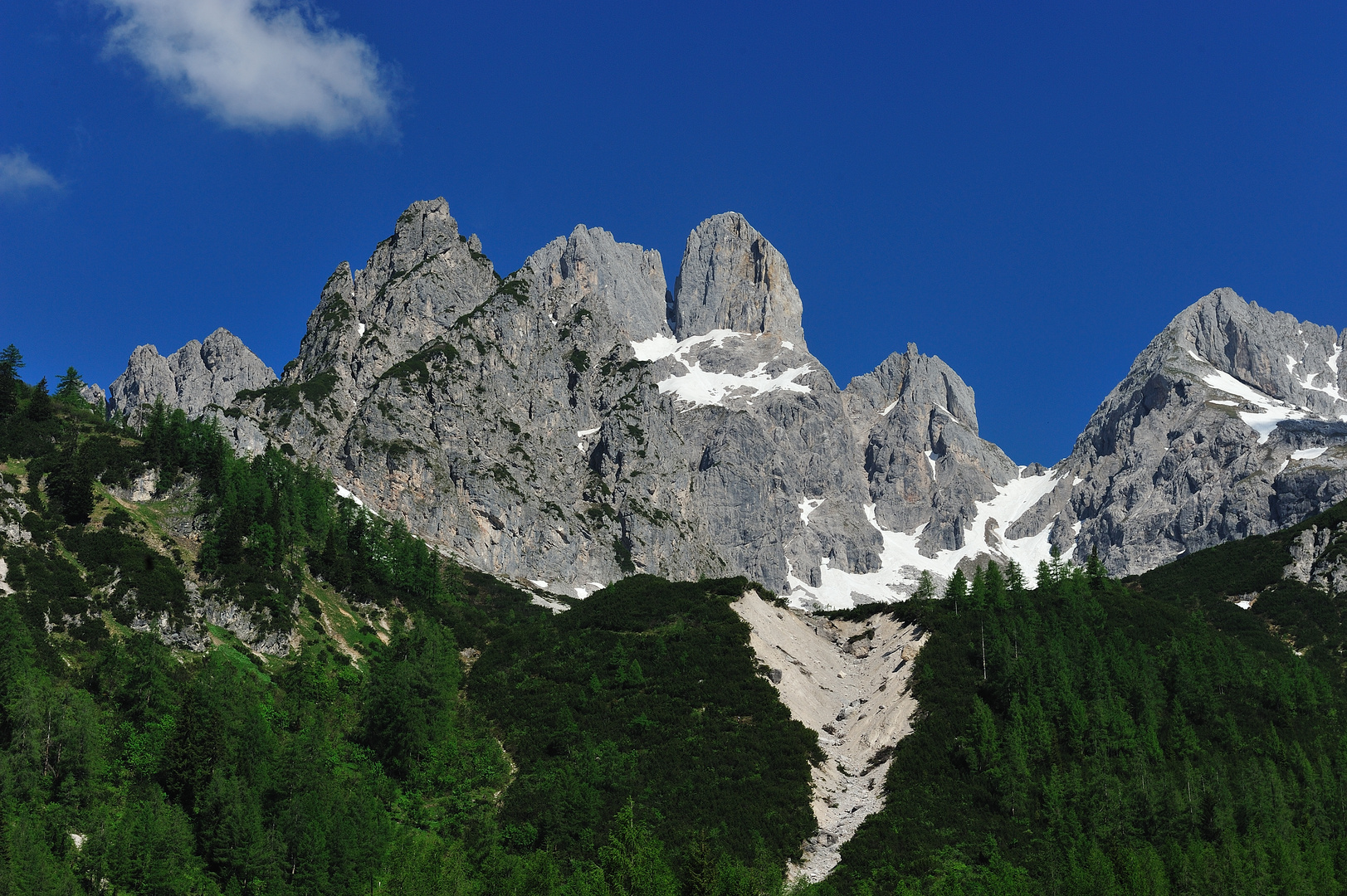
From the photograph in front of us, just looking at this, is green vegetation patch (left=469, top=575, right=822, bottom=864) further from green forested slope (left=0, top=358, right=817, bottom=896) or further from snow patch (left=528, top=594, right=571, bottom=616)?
snow patch (left=528, top=594, right=571, bottom=616)

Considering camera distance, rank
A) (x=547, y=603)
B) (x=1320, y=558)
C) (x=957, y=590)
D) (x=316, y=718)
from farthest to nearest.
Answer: (x=547, y=603)
(x=1320, y=558)
(x=957, y=590)
(x=316, y=718)

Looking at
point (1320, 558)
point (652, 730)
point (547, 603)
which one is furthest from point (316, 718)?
point (1320, 558)

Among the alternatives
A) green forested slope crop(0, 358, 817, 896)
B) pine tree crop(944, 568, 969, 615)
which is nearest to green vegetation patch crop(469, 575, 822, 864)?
green forested slope crop(0, 358, 817, 896)

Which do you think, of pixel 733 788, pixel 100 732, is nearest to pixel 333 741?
pixel 100 732

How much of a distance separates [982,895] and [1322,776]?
133 ft

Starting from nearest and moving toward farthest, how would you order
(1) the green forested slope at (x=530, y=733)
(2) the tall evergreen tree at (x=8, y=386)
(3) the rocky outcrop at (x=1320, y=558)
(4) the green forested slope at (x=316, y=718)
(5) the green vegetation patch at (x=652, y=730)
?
(4) the green forested slope at (x=316, y=718)
(1) the green forested slope at (x=530, y=733)
(5) the green vegetation patch at (x=652, y=730)
(2) the tall evergreen tree at (x=8, y=386)
(3) the rocky outcrop at (x=1320, y=558)

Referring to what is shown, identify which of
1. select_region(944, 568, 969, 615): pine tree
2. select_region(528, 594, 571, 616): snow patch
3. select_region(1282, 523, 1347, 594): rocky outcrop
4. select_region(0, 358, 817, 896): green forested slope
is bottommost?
select_region(0, 358, 817, 896): green forested slope

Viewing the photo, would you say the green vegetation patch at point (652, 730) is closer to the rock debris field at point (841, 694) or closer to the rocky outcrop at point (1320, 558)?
the rock debris field at point (841, 694)

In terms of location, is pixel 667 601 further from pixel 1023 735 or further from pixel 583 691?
pixel 1023 735

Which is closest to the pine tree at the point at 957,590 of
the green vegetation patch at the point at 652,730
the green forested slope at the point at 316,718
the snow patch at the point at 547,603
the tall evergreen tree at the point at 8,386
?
the green vegetation patch at the point at 652,730

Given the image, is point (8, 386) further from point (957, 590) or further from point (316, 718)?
point (957, 590)

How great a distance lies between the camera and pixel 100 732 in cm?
7106

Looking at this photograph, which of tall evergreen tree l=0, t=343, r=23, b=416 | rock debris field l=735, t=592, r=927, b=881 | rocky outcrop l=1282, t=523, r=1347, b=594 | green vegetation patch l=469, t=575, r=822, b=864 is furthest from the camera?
rocky outcrop l=1282, t=523, r=1347, b=594

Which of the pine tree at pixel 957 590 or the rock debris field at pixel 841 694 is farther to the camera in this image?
the pine tree at pixel 957 590
